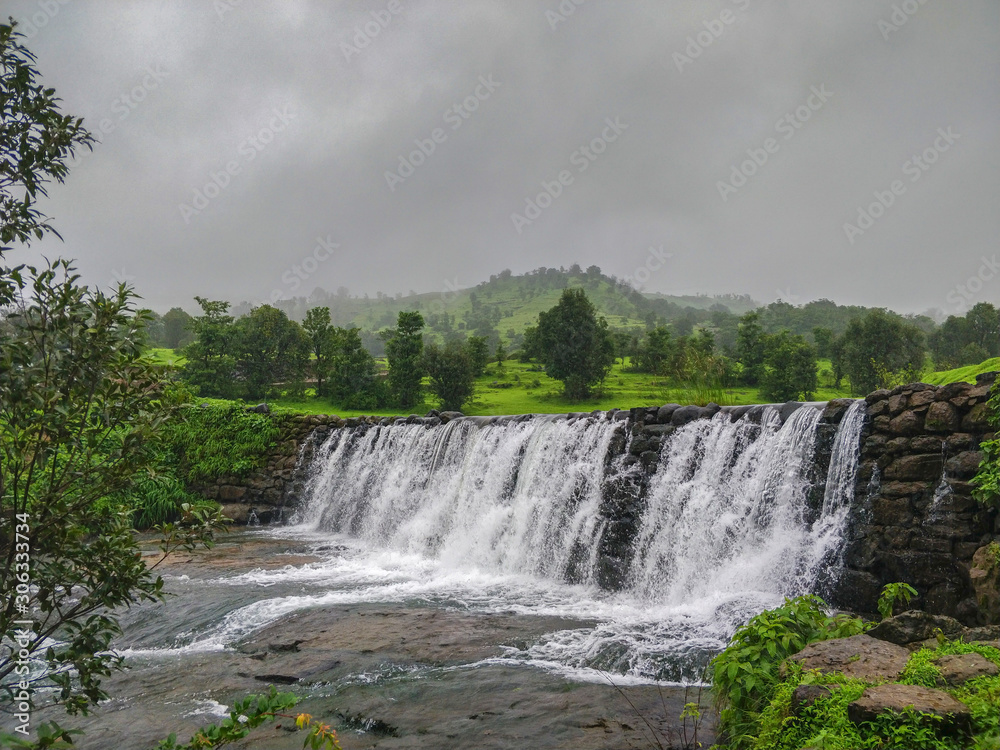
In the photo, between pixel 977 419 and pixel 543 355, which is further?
pixel 543 355

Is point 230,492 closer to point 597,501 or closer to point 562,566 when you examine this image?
point 562,566

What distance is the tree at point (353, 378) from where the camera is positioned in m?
34.6

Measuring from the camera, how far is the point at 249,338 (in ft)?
121

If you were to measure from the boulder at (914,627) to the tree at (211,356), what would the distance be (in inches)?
1409

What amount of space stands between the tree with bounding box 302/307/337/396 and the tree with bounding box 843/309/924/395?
2989cm

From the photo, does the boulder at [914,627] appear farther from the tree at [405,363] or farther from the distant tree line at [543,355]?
the tree at [405,363]

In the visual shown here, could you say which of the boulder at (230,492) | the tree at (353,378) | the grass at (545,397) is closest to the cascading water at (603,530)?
the boulder at (230,492)

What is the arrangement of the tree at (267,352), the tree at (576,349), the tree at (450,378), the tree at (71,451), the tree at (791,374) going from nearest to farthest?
the tree at (71,451)
the tree at (791,374)
the tree at (450,378)
the tree at (267,352)
the tree at (576,349)

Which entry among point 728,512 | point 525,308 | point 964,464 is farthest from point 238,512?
point 525,308

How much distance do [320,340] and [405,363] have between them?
6747 mm

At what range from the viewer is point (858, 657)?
3.68m

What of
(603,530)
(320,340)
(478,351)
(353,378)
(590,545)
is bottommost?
(590,545)

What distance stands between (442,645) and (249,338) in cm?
3385

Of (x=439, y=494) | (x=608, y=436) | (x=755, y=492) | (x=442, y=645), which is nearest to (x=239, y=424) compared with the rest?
(x=439, y=494)
